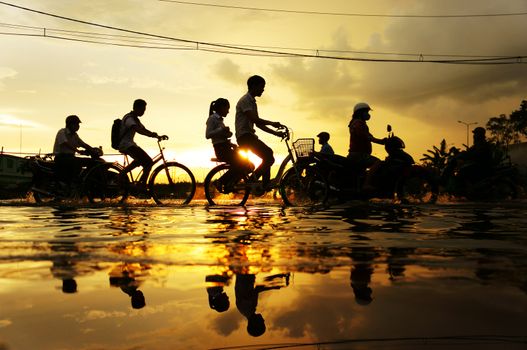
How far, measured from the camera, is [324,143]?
14.1 m

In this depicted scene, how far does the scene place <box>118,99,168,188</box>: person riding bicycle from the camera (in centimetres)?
1280

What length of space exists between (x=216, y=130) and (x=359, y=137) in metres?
2.95

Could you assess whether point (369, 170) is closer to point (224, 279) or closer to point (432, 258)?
Answer: point (432, 258)

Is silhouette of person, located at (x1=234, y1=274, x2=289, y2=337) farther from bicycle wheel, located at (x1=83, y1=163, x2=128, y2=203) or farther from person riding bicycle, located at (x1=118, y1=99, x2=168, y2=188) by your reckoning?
bicycle wheel, located at (x1=83, y1=163, x2=128, y2=203)

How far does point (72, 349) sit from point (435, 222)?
640 cm

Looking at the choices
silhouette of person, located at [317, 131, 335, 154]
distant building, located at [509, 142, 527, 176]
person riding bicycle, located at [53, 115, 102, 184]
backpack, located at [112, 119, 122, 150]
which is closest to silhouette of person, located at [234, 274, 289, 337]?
backpack, located at [112, 119, 122, 150]

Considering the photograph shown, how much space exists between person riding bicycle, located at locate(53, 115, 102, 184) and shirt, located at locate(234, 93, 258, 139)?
156 inches

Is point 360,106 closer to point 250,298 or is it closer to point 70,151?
point 70,151

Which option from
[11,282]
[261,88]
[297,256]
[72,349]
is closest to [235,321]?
[72,349]

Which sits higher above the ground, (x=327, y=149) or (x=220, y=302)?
(x=327, y=149)

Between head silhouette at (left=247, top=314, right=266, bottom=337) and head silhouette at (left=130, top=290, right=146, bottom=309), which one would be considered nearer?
head silhouette at (left=247, top=314, right=266, bottom=337)

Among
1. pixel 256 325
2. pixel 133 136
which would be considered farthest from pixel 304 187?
pixel 256 325

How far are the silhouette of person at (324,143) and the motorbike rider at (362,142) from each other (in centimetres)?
119

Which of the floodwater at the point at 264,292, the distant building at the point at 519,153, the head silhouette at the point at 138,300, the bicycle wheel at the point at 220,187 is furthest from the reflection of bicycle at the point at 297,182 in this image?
the distant building at the point at 519,153
